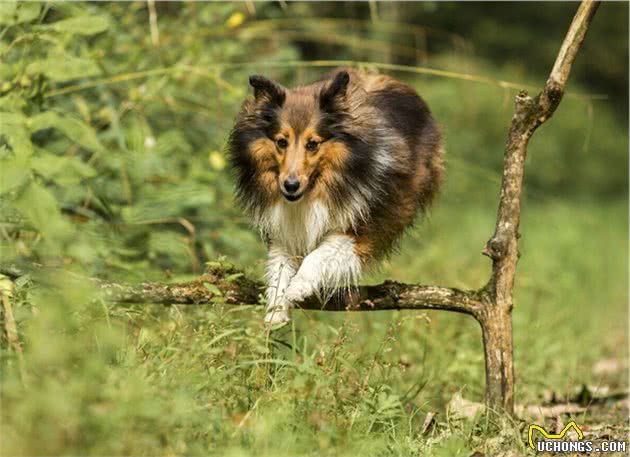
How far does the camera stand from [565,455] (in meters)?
4.53

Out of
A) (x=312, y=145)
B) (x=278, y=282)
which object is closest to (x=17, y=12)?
(x=312, y=145)

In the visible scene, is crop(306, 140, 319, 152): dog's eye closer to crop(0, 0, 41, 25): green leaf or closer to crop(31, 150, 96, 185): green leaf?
crop(31, 150, 96, 185): green leaf

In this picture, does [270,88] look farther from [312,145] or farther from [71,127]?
[71,127]

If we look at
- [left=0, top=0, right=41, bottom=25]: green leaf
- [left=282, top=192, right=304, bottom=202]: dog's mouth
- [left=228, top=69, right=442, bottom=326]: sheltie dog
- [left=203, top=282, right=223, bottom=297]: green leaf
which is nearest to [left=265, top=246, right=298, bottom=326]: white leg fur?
[left=228, top=69, right=442, bottom=326]: sheltie dog

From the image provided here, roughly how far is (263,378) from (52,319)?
1065 millimetres

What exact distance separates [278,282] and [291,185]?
0.52m

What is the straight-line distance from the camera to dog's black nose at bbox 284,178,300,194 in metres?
4.90

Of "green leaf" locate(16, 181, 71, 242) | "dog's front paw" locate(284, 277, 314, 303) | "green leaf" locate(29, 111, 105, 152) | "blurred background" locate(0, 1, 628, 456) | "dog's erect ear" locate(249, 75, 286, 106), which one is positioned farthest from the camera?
"dog's erect ear" locate(249, 75, 286, 106)

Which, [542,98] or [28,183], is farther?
[542,98]

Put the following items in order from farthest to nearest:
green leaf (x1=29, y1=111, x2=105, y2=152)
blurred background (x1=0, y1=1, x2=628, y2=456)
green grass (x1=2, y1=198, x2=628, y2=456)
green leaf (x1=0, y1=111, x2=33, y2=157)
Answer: green leaf (x1=29, y1=111, x2=105, y2=152) → green leaf (x1=0, y1=111, x2=33, y2=157) → blurred background (x1=0, y1=1, x2=628, y2=456) → green grass (x1=2, y1=198, x2=628, y2=456)

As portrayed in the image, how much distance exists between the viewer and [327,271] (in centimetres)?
498

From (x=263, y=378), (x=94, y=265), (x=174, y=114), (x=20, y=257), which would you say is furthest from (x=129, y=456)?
(x=174, y=114)

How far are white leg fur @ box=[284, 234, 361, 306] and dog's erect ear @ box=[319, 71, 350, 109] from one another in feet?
2.35

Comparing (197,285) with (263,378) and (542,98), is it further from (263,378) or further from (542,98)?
(542,98)
